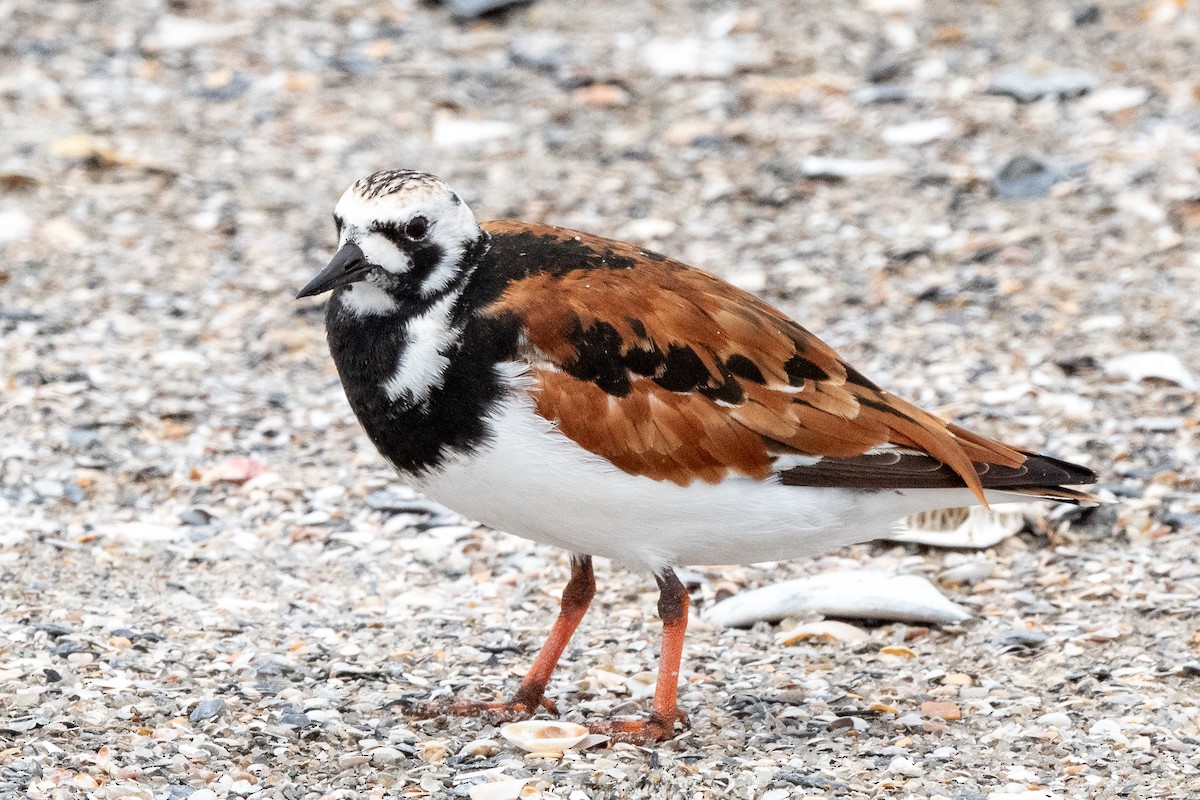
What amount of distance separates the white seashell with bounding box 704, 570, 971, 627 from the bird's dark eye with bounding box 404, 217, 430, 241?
178 centimetres

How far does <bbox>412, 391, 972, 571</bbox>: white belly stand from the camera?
12.9 ft

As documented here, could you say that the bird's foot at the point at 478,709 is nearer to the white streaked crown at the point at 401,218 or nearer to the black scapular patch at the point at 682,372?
the black scapular patch at the point at 682,372

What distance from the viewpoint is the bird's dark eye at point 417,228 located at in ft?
13.4

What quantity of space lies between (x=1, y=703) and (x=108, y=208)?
14.1ft

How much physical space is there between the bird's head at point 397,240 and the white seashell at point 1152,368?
338cm

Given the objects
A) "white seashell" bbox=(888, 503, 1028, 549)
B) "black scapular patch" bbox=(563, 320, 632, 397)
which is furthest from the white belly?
"white seashell" bbox=(888, 503, 1028, 549)

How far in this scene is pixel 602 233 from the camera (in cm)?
788

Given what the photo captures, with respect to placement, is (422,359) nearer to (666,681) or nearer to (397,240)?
(397,240)

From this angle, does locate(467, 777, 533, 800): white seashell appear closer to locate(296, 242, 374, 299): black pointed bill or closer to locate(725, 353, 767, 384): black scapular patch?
locate(725, 353, 767, 384): black scapular patch

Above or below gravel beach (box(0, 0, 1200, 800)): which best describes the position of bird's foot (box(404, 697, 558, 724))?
below

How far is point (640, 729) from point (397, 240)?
1.46 meters

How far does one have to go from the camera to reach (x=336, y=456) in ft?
20.3

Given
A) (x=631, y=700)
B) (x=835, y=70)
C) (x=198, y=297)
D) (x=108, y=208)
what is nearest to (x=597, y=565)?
(x=631, y=700)

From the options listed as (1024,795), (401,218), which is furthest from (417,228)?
(1024,795)
